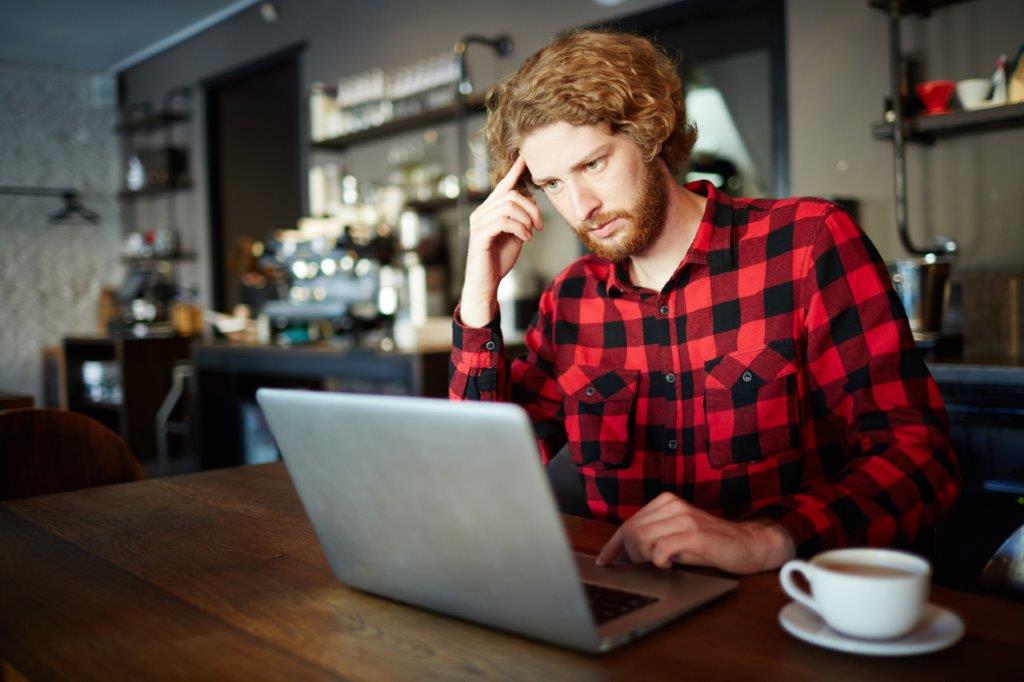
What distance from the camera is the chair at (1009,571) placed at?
0.96m

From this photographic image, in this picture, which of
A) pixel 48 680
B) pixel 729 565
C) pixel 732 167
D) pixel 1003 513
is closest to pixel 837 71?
pixel 732 167

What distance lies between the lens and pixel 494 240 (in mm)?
1499

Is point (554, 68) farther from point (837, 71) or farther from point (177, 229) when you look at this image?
point (177, 229)

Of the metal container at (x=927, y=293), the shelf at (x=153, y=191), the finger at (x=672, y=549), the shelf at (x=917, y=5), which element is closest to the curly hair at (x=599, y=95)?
the finger at (x=672, y=549)

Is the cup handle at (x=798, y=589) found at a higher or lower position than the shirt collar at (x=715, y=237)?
lower

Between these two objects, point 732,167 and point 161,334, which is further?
point 161,334

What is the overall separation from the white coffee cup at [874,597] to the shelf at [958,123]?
86.1 inches

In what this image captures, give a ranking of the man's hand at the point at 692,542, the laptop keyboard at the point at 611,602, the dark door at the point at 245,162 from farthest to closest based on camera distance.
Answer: the dark door at the point at 245,162, the man's hand at the point at 692,542, the laptop keyboard at the point at 611,602

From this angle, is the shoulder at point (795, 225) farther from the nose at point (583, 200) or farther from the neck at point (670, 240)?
the nose at point (583, 200)

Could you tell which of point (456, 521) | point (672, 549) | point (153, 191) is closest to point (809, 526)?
point (672, 549)

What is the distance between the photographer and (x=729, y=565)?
0.88 metres

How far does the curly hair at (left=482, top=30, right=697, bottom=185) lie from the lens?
4.65 ft

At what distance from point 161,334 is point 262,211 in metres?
1.23

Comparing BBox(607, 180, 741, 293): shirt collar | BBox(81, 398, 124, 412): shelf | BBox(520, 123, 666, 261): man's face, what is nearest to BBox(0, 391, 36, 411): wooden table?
BBox(520, 123, 666, 261): man's face
